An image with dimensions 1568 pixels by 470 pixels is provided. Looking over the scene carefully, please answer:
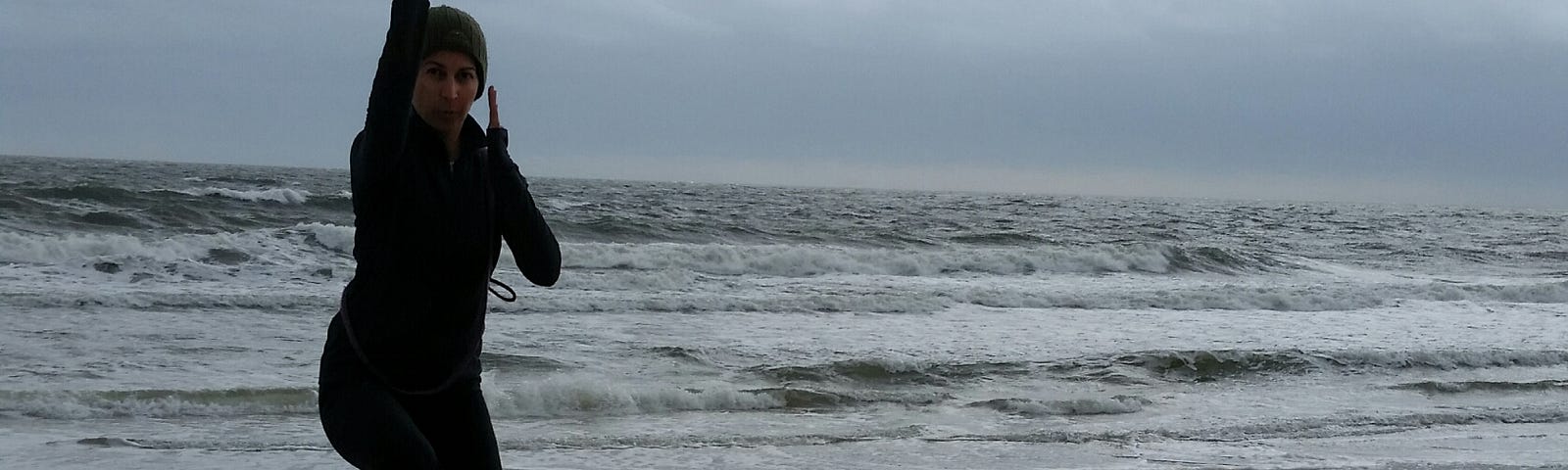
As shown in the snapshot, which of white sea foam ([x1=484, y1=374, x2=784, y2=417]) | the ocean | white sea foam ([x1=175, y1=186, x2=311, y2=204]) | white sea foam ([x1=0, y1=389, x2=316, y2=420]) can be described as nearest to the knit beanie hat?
the ocean

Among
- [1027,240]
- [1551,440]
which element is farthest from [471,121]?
[1027,240]

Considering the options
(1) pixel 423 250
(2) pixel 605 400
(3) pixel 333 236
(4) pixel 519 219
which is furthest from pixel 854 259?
(1) pixel 423 250

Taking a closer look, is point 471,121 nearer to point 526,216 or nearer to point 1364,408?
point 526,216

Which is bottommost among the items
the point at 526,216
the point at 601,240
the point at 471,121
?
the point at 601,240

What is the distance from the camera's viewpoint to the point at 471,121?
2.26 metres

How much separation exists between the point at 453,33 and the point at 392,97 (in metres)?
0.23

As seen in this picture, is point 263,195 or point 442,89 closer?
point 442,89

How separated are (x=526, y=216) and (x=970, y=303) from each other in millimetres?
13614

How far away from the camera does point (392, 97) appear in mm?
1996

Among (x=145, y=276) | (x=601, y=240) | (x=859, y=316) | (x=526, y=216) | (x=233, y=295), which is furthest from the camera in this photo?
(x=601, y=240)

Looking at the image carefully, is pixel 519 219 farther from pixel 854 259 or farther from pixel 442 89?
pixel 854 259

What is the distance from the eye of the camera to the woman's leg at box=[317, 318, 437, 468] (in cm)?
218

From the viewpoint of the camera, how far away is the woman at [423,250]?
212cm

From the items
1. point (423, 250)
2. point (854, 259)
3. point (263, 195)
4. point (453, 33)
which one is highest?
point (453, 33)
